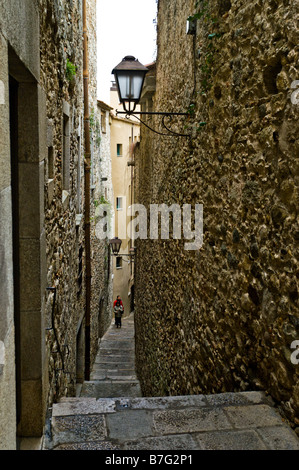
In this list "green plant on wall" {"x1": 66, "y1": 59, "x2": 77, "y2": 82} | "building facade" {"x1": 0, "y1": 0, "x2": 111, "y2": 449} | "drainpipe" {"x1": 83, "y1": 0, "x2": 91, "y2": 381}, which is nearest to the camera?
"building facade" {"x1": 0, "y1": 0, "x2": 111, "y2": 449}

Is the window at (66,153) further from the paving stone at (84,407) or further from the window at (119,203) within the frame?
the window at (119,203)

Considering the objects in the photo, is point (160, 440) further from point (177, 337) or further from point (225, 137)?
point (177, 337)

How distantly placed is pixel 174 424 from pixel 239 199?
5.35 feet

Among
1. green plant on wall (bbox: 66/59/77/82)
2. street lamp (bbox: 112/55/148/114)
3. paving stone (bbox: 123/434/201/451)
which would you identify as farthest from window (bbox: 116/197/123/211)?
paving stone (bbox: 123/434/201/451)

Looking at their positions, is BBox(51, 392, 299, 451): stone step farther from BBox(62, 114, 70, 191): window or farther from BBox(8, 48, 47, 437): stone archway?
BBox(62, 114, 70, 191): window

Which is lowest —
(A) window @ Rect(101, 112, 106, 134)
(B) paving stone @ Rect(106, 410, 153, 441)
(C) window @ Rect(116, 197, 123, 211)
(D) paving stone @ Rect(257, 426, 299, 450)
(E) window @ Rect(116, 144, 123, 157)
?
(B) paving stone @ Rect(106, 410, 153, 441)

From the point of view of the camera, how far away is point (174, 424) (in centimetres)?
265

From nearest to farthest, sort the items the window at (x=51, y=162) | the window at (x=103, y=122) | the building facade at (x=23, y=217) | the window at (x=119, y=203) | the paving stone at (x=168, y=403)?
the building facade at (x=23, y=217) → the paving stone at (x=168, y=403) → the window at (x=51, y=162) → the window at (x=103, y=122) → the window at (x=119, y=203)

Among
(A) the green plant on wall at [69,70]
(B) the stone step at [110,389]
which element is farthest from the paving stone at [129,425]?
(B) the stone step at [110,389]

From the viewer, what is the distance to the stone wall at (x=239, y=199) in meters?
2.50

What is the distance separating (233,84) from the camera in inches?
133

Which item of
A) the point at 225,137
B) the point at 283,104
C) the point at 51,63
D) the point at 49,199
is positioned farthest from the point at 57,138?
the point at 283,104

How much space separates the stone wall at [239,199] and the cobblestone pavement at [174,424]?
0.55ft

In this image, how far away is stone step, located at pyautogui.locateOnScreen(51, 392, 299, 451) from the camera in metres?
2.39
